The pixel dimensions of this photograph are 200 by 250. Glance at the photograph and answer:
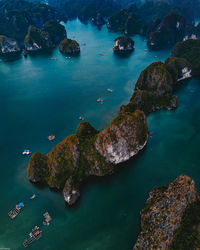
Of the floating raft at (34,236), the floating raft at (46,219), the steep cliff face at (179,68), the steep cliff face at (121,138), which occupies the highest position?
the steep cliff face at (179,68)

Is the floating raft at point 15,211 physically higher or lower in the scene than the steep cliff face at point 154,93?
lower

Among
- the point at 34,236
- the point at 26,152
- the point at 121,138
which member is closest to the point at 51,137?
the point at 26,152

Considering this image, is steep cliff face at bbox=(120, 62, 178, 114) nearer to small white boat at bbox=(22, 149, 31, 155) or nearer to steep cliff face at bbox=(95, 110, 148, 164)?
steep cliff face at bbox=(95, 110, 148, 164)

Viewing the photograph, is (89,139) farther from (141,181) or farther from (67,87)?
(67,87)

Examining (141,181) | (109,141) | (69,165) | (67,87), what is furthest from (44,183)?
(67,87)

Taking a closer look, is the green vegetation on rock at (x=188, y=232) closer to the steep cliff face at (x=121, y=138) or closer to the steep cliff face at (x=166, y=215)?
the steep cliff face at (x=166, y=215)

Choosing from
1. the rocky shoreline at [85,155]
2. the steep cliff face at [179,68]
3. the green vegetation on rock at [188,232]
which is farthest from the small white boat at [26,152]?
the steep cliff face at [179,68]
